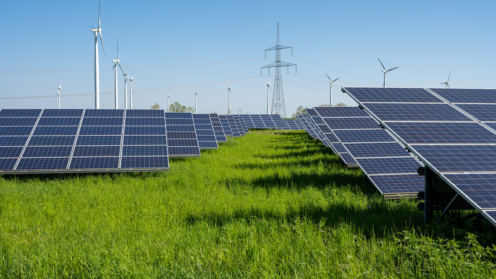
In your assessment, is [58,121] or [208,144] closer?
[58,121]

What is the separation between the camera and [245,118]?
62781 mm

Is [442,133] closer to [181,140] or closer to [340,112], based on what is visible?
[340,112]

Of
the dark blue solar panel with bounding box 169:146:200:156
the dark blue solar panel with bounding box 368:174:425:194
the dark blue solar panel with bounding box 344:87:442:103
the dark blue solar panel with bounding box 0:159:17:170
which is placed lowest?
the dark blue solar panel with bounding box 368:174:425:194

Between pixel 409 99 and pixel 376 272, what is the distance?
606 centimetres

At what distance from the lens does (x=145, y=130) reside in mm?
14562

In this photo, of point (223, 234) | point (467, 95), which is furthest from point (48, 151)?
point (467, 95)

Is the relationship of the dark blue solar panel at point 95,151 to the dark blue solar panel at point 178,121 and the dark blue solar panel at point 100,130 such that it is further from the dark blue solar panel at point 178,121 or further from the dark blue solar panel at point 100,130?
the dark blue solar panel at point 178,121

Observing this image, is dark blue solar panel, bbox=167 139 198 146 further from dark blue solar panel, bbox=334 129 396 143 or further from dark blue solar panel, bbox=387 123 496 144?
dark blue solar panel, bbox=387 123 496 144

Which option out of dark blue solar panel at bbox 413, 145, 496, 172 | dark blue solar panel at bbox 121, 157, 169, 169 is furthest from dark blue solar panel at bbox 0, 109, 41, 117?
dark blue solar panel at bbox 413, 145, 496, 172

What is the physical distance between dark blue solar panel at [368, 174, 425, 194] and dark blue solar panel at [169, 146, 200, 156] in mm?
8817

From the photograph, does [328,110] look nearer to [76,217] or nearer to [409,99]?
[409,99]

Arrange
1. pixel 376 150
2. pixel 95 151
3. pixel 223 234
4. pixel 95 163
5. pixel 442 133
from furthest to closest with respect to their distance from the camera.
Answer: pixel 95 151 < pixel 376 150 < pixel 95 163 < pixel 442 133 < pixel 223 234

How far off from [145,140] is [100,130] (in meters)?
2.01

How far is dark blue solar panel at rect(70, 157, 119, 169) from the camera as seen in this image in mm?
11898
